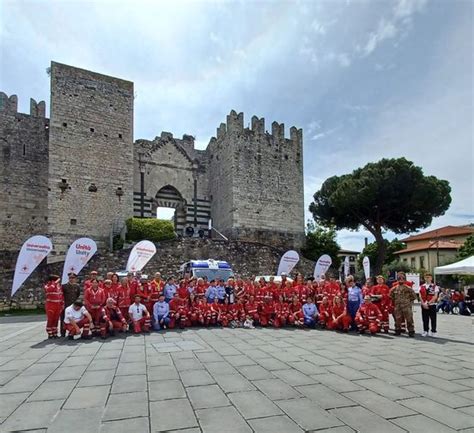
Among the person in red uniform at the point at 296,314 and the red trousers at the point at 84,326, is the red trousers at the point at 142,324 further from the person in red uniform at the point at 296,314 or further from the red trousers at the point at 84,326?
the person in red uniform at the point at 296,314

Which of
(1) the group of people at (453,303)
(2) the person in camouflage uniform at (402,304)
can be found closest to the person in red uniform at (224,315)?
(2) the person in camouflage uniform at (402,304)

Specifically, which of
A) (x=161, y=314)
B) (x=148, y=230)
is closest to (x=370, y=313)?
(x=161, y=314)

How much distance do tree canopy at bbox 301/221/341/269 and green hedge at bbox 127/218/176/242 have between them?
11110 mm

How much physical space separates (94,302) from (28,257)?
219 inches

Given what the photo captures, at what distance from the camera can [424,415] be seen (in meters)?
3.79

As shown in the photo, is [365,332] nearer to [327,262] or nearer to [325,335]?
[325,335]

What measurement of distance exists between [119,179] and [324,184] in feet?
55.4

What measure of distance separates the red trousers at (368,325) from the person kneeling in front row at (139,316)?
17.2 ft

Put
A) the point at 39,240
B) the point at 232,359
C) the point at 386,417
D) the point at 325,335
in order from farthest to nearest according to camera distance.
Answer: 1. the point at 39,240
2. the point at 325,335
3. the point at 232,359
4. the point at 386,417

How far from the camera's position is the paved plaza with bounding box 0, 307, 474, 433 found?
3.59 metres

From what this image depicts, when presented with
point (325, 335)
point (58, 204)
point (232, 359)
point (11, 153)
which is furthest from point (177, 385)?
point (11, 153)

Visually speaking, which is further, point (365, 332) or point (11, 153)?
point (11, 153)

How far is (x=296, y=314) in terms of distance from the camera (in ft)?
34.0

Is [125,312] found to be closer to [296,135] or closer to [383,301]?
[383,301]
